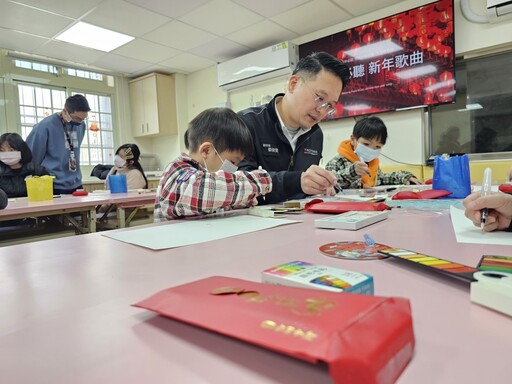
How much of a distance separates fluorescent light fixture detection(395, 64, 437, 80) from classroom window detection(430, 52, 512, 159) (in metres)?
0.25

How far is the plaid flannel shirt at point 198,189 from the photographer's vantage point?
88 cm

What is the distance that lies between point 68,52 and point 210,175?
13.7 feet

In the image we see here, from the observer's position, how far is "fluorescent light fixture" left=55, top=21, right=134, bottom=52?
3.46 m

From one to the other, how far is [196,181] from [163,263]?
1.31 feet

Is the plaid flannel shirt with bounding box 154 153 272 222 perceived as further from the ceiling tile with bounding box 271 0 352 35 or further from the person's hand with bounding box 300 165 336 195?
the ceiling tile with bounding box 271 0 352 35

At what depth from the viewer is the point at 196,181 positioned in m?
0.87

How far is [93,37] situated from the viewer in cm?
367

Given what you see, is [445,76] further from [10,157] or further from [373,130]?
[10,157]

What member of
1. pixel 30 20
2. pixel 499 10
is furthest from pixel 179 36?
pixel 499 10

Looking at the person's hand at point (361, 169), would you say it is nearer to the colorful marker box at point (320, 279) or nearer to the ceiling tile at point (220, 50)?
the colorful marker box at point (320, 279)

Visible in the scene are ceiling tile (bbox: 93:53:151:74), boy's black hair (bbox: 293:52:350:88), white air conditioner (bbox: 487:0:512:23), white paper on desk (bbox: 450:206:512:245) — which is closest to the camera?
white paper on desk (bbox: 450:206:512:245)

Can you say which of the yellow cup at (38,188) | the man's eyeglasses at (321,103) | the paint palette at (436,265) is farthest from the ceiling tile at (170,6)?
the paint palette at (436,265)

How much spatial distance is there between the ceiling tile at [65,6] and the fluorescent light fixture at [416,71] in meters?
2.77

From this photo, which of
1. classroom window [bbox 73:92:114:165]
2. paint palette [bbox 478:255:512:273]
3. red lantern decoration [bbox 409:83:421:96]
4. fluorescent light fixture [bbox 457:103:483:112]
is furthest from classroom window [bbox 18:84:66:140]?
paint palette [bbox 478:255:512:273]
